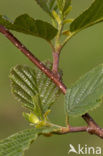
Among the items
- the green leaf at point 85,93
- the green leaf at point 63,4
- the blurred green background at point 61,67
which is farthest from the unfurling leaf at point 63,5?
the blurred green background at point 61,67

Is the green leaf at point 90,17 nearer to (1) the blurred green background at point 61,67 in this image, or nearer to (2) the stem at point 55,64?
(2) the stem at point 55,64

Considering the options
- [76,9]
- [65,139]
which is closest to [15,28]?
[65,139]

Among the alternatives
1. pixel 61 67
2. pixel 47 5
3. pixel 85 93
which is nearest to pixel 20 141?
pixel 85 93

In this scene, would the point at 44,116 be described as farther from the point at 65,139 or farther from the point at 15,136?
the point at 65,139

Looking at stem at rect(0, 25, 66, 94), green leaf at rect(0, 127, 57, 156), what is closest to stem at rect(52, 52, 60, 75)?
stem at rect(0, 25, 66, 94)

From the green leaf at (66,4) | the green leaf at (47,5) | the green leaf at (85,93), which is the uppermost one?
the green leaf at (47,5)

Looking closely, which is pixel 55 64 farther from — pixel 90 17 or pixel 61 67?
pixel 61 67

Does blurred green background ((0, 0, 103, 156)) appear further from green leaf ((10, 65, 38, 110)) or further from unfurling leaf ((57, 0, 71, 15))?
unfurling leaf ((57, 0, 71, 15))
